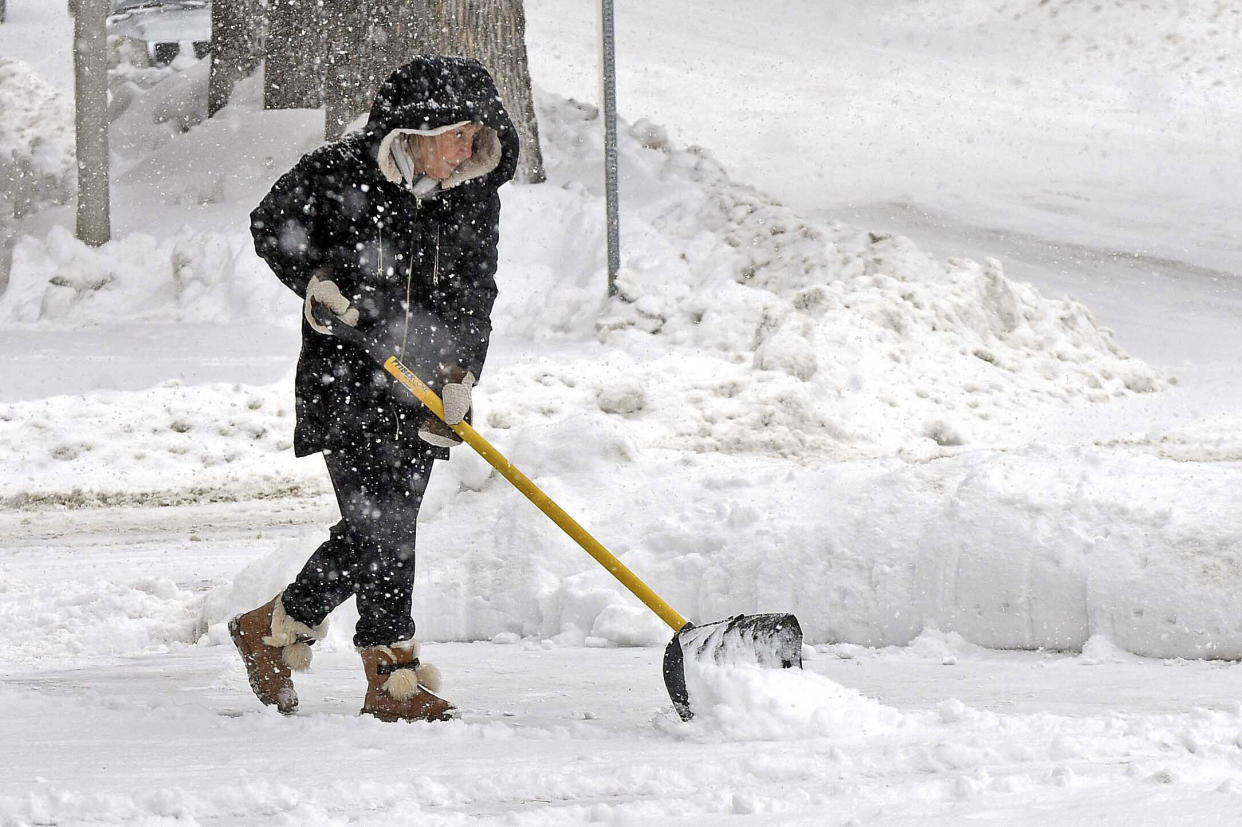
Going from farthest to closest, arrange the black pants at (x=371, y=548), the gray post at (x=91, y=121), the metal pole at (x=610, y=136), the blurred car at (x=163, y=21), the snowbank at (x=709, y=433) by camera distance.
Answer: the blurred car at (x=163, y=21)
the gray post at (x=91, y=121)
the metal pole at (x=610, y=136)
the snowbank at (x=709, y=433)
the black pants at (x=371, y=548)

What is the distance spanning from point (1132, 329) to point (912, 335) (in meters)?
2.74

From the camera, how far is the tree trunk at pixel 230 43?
13453mm

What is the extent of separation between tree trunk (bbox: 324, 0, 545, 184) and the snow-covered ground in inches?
30.3

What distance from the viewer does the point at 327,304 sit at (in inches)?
125

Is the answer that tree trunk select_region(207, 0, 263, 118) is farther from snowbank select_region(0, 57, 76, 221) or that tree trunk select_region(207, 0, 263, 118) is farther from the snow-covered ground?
snowbank select_region(0, 57, 76, 221)

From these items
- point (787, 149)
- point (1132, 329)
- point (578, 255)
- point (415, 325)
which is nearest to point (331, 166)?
point (415, 325)

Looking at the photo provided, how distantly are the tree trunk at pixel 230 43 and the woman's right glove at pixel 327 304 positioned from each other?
1108cm

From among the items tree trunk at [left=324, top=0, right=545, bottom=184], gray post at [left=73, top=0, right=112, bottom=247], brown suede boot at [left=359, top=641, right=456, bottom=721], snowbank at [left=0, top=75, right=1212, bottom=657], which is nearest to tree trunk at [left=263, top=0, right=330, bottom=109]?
snowbank at [left=0, top=75, right=1212, bottom=657]

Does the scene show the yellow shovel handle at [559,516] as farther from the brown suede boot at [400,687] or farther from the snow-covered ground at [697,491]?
the brown suede boot at [400,687]

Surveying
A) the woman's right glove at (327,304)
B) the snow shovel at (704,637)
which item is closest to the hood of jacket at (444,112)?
the woman's right glove at (327,304)

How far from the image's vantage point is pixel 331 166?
10.8 feet

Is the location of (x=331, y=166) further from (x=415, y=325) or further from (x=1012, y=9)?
(x=1012, y=9)

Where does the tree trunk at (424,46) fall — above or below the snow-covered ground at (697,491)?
above

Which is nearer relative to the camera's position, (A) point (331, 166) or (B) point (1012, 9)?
(A) point (331, 166)
